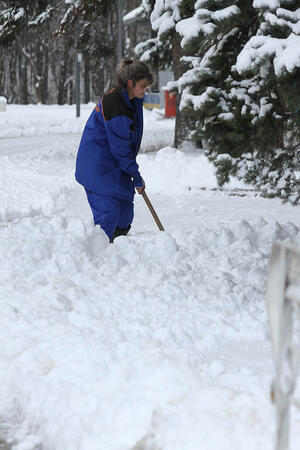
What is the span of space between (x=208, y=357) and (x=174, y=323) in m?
0.49

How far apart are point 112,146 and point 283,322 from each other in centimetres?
436

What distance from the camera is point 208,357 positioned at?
399 cm

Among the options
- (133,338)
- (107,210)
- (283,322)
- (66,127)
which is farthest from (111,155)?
(66,127)

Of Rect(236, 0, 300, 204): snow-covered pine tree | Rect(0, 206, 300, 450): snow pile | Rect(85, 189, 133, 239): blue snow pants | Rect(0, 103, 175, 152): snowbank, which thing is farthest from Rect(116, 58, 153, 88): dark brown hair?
Rect(0, 103, 175, 152): snowbank

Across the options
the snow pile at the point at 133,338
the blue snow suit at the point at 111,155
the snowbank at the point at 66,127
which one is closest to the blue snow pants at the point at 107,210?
the blue snow suit at the point at 111,155

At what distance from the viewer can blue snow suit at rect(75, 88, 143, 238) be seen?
598 centimetres

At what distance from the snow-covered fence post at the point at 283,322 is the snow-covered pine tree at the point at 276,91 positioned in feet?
10.5

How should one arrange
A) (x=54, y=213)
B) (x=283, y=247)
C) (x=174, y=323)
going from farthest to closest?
1. (x=54, y=213)
2. (x=174, y=323)
3. (x=283, y=247)

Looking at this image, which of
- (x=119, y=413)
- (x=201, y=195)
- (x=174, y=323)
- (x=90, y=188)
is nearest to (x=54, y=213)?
(x=201, y=195)

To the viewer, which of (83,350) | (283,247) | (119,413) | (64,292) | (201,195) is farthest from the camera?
(201,195)

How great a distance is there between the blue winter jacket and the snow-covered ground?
1.48 ft

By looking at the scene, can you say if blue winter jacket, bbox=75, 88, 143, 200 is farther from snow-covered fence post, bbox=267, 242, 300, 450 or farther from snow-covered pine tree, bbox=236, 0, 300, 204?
snow-covered fence post, bbox=267, 242, 300, 450

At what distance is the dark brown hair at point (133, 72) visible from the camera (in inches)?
228

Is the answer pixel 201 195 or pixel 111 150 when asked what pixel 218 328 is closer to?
pixel 111 150
